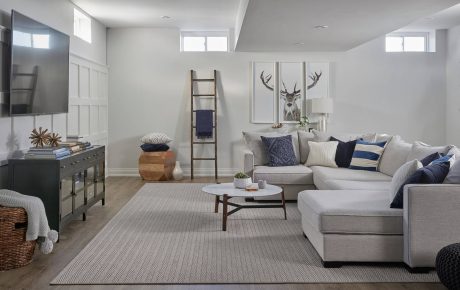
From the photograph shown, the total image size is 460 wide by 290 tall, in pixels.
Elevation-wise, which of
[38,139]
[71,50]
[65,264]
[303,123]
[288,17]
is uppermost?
[288,17]

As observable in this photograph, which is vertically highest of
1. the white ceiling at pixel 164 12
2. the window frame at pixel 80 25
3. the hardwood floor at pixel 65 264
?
the white ceiling at pixel 164 12

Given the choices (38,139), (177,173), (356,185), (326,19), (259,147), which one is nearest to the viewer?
(38,139)

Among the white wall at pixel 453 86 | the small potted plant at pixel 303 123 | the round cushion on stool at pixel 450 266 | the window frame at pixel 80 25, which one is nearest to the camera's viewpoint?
the round cushion on stool at pixel 450 266

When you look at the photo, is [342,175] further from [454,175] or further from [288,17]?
[454,175]

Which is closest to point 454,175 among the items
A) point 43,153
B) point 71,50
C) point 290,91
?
point 43,153

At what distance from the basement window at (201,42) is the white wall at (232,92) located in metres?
0.20

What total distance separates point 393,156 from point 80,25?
475cm

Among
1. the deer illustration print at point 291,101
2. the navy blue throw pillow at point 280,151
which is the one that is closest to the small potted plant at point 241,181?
the navy blue throw pillow at point 280,151

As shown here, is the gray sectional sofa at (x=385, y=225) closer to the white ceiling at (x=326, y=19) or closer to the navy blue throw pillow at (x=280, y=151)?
the white ceiling at (x=326, y=19)

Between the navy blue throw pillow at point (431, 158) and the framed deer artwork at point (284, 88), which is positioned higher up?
the framed deer artwork at point (284, 88)

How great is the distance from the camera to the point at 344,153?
6105mm

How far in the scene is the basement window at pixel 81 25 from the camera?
678 centimetres

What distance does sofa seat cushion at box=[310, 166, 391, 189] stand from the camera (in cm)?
518

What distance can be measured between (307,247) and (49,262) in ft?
6.64
